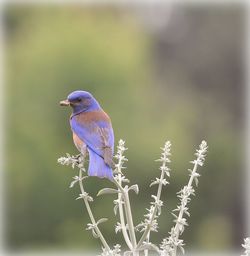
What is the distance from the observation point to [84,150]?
14.4 feet

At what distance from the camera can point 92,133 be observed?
4.44 meters

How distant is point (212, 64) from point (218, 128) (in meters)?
4.89

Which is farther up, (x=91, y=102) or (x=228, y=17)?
(x=228, y=17)

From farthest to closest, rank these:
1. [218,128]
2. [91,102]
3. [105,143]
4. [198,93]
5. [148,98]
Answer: [198,93] → [218,128] → [148,98] → [91,102] → [105,143]

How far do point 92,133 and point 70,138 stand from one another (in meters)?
15.0

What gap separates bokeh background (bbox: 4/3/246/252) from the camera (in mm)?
18969

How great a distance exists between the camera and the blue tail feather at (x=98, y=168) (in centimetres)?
389

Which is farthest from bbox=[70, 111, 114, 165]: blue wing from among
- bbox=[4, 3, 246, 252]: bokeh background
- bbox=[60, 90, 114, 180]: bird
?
bbox=[4, 3, 246, 252]: bokeh background

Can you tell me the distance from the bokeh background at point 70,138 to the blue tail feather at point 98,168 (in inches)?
514

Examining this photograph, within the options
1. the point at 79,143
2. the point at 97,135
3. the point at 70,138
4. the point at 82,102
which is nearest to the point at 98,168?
the point at 97,135

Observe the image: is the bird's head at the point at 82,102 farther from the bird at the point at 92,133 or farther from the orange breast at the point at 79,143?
the orange breast at the point at 79,143

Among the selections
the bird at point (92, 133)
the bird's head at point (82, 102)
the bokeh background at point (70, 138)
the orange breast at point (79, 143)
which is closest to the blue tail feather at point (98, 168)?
the bird at point (92, 133)

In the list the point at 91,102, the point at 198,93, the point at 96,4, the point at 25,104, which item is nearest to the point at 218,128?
the point at 198,93

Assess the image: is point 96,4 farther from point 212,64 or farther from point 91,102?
point 91,102
